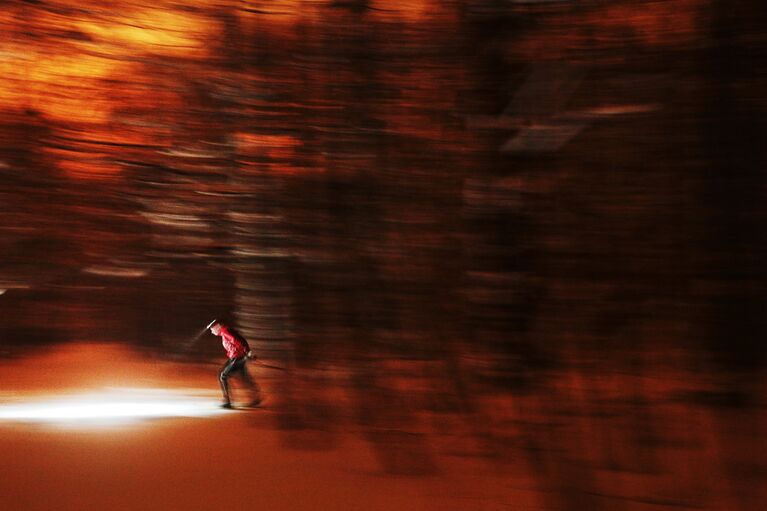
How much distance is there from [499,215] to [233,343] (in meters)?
2.87

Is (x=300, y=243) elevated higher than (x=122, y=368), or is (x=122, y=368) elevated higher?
(x=122, y=368)

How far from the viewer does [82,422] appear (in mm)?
6773

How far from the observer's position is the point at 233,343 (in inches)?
279

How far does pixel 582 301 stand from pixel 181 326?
6.87m

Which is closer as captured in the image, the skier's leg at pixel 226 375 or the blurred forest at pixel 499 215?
the blurred forest at pixel 499 215

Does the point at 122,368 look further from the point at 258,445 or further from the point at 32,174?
the point at 258,445

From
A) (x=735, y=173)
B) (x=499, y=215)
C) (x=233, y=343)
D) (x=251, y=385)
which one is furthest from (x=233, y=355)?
(x=735, y=173)

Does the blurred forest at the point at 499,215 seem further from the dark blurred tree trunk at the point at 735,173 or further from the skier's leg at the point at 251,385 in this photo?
the skier's leg at the point at 251,385

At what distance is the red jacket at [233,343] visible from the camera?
23.2ft

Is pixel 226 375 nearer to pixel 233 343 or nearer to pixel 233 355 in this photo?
pixel 233 355

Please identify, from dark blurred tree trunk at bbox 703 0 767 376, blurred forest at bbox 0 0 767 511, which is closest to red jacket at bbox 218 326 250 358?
blurred forest at bbox 0 0 767 511

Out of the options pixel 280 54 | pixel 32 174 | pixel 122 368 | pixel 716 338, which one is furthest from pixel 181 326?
pixel 716 338

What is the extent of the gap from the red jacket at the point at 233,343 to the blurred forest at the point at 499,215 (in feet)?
1.32

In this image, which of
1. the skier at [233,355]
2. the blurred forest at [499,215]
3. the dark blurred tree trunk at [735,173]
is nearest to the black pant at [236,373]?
the skier at [233,355]
